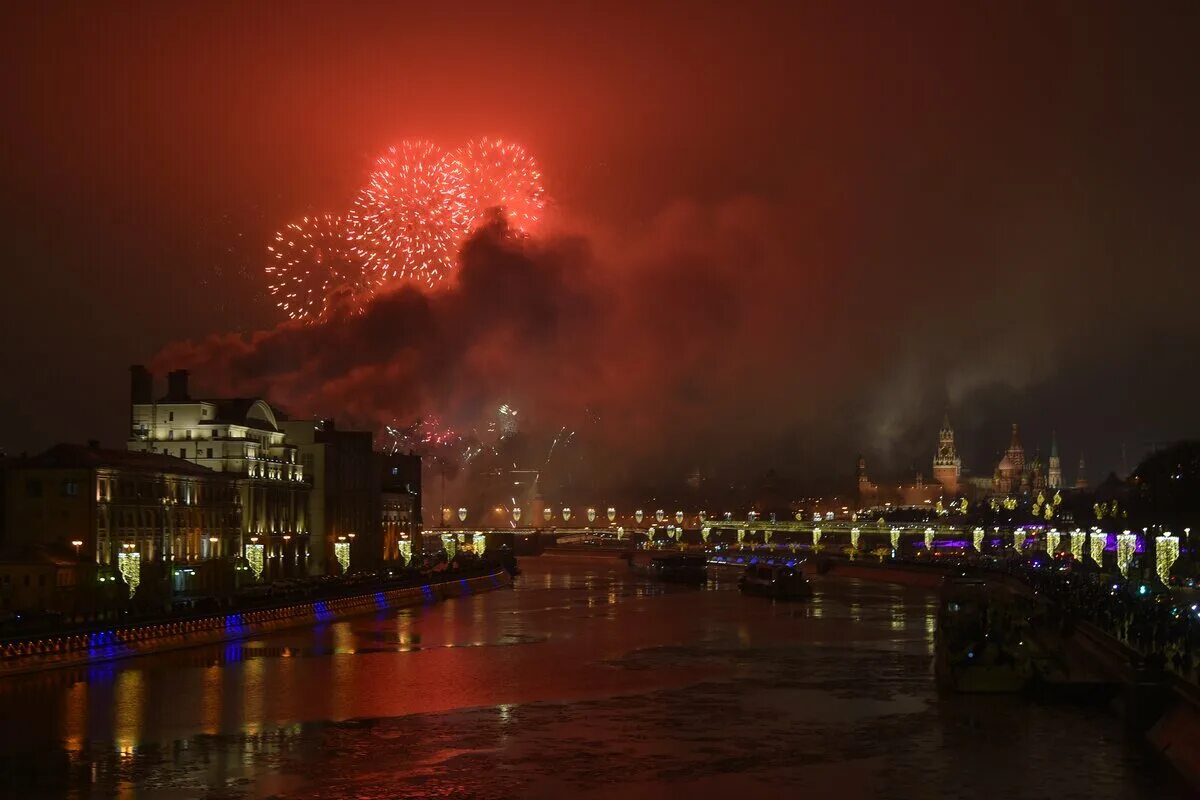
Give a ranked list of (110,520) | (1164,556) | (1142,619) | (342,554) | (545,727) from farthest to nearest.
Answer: (342,554) < (1164,556) < (110,520) < (1142,619) < (545,727)

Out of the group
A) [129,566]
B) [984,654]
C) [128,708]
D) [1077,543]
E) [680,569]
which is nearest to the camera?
[128,708]

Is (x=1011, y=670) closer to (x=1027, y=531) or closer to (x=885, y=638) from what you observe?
(x=885, y=638)

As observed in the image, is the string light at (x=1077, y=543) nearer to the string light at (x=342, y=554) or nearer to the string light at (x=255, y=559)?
the string light at (x=342, y=554)

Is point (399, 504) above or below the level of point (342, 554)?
above

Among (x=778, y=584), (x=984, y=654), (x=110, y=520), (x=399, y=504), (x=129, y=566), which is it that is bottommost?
(x=778, y=584)

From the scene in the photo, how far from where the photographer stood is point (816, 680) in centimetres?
5141

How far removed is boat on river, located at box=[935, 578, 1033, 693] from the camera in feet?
151

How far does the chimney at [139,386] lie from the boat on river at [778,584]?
4653 cm

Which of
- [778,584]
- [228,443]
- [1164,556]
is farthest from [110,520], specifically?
[1164,556]

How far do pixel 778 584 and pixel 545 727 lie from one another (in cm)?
7026

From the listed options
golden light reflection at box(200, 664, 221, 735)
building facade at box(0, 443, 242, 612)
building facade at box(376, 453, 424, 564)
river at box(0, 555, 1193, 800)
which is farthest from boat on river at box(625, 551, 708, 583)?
golden light reflection at box(200, 664, 221, 735)

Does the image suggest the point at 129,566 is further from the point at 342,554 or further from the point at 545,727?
the point at 545,727

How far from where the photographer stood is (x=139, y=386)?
315ft

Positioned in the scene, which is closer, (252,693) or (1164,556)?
(252,693)
